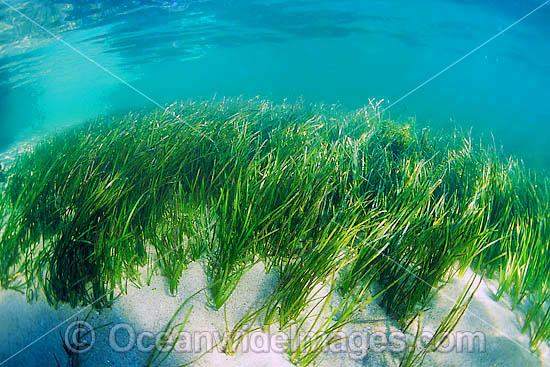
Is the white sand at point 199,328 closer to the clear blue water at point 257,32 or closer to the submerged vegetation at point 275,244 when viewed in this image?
the submerged vegetation at point 275,244

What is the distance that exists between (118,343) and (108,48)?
1092 inches

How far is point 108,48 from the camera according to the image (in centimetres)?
2233

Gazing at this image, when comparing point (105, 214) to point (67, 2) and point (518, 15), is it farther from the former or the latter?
point (518, 15)

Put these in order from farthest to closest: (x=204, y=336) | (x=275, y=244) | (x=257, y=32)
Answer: (x=257, y=32), (x=275, y=244), (x=204, y=336)

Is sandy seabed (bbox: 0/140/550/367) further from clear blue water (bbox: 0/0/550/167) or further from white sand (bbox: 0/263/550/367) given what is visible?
clear blue water (bbox: 0/0/550/167)

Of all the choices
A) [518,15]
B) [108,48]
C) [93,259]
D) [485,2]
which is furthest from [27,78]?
[518,15]

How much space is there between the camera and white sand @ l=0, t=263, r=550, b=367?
1635 mm

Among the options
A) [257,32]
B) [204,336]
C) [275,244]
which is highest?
[257,32]

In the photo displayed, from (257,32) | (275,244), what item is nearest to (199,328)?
(275,244)

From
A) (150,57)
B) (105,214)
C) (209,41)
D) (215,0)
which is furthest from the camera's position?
(150,57)

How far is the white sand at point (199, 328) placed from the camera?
163cm

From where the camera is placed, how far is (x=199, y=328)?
175cm

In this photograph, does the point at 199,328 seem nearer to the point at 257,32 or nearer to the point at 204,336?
the point at 204,336

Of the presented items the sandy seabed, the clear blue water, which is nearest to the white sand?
the sandy seabed
